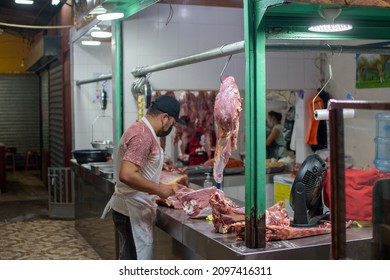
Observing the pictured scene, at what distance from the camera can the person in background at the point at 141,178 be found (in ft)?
11.7

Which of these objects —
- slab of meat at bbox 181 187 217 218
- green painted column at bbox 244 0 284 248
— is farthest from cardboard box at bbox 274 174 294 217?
green painted column at bbox 244 0 284 248

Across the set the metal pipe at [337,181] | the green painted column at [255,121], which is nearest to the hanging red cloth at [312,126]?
the green painted column at [255,121]

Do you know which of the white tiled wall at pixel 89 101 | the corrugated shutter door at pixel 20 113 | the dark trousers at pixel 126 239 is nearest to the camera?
the dark trousers at pixel 126 239

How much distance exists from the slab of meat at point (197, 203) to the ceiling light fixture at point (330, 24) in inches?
54.9

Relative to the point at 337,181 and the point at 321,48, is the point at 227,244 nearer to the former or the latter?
the point at 337,181

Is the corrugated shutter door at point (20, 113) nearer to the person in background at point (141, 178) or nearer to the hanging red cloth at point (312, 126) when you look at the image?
the hanging red cloth at point (312, 126)

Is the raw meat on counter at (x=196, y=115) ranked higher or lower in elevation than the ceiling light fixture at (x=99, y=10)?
lower

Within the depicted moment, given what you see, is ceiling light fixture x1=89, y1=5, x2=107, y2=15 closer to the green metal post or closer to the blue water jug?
the green metal post

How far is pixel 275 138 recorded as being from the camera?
25.2 feet

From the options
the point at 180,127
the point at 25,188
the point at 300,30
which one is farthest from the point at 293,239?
the point at 25,188

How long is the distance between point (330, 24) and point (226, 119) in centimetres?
95

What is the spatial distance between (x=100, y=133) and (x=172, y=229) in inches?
180

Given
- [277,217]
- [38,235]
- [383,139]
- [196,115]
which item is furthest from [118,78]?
[383,139]

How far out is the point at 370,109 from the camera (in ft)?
6.15
